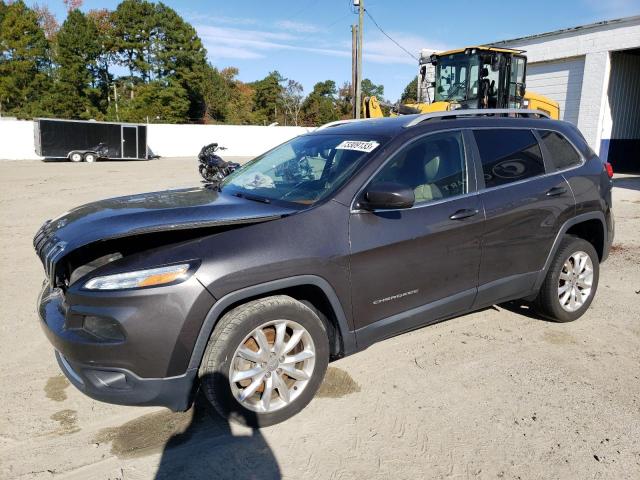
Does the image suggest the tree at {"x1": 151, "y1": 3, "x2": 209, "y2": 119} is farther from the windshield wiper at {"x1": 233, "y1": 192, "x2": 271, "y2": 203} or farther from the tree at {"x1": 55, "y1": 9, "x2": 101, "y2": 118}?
the windshield wiper at {"x1": 233, "y1": 192, "x2": 271, "y2": 203}

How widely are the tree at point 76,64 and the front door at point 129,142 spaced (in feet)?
97.3

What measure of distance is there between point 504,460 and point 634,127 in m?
21.1

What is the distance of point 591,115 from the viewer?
1781cm

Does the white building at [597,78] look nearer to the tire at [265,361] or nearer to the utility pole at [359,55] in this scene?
the utility pole at [359,55]

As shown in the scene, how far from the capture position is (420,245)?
128 inches

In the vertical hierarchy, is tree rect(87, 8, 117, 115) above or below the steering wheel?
above

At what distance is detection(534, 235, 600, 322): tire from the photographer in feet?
13.7

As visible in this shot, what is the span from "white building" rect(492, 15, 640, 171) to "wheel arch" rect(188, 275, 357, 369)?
1799cm

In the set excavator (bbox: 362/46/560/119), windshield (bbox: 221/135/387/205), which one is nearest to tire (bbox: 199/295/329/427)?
windshield (bbox: 221/135/387/205)

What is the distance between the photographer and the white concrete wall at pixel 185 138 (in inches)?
1051

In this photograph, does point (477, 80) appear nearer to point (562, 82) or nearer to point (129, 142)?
point (562, 82)

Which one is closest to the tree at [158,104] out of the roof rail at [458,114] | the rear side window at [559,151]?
the roof rail at [458,114]

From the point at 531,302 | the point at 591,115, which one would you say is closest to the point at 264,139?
the point at 591,115

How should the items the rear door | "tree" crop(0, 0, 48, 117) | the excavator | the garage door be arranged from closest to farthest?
the rear door, the excavator, the garage door, "tree" crop(0, 0, 48, 117)
